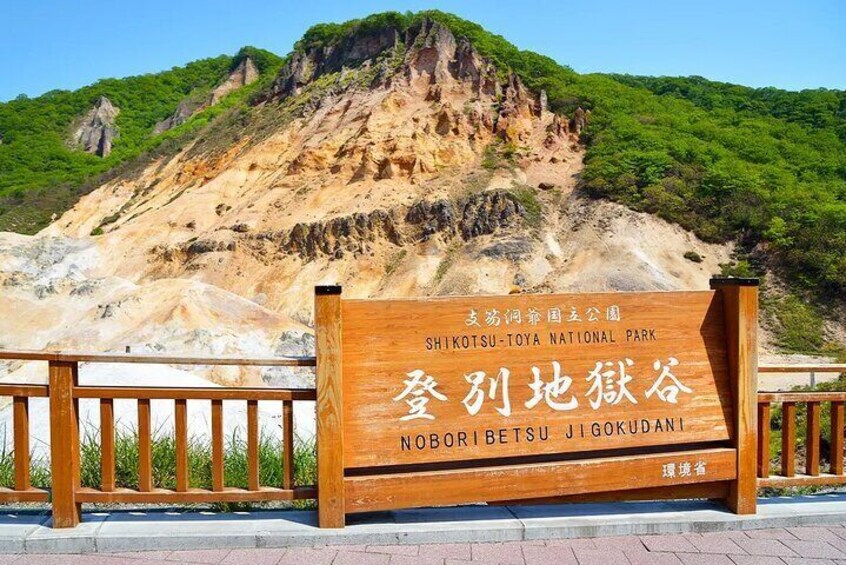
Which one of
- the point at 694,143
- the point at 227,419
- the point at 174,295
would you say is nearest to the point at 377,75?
the point at 694,143

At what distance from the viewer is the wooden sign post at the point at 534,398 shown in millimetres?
3529

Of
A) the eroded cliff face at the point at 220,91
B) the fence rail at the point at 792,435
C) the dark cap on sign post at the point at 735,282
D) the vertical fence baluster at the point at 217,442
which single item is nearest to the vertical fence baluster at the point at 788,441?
the fence rail at the point at 792,435

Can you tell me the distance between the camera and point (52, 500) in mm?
3455

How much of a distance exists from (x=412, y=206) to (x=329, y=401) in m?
23.0

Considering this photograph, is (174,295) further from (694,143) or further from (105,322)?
(694,143)

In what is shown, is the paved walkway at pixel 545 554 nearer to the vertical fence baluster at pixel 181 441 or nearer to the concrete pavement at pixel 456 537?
the concrete pavement at pixel 456 537

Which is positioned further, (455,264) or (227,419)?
(455,264)

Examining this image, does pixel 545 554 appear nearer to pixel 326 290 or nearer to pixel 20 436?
pixel 326 290

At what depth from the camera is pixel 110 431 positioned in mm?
3490

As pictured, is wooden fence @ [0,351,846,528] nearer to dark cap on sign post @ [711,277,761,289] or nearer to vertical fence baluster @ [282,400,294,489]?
vertical fence baluster @ [282,400,294,489]

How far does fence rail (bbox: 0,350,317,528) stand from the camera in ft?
11.2

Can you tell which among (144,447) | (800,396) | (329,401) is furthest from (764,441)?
(144,447)

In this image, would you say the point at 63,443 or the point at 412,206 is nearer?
the point at 63,443

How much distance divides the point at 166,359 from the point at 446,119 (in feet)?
87.4
